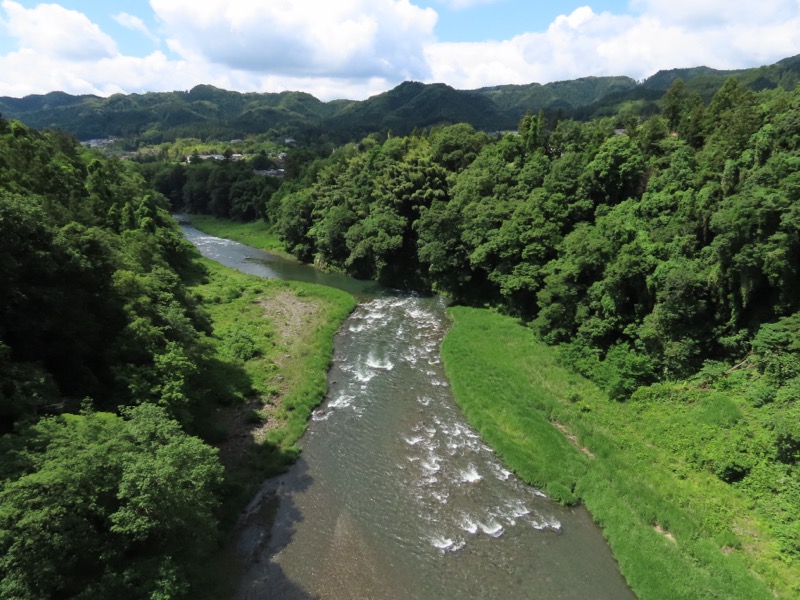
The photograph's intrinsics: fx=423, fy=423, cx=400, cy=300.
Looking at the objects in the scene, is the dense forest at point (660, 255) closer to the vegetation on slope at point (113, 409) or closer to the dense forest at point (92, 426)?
the vegetation on slope at point (113, 409)

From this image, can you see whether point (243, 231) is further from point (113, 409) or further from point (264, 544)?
point (264, 544)

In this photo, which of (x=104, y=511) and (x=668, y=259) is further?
(x=668, y=259)

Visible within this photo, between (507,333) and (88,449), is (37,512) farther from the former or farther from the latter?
(507,333)

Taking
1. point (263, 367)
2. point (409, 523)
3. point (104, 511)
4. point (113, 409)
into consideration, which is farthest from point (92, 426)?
point (263, 367)

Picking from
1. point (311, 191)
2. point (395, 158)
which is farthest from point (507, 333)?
point (311, 191)

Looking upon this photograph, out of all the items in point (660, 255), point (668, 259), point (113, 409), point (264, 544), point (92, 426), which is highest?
point (660, 255)

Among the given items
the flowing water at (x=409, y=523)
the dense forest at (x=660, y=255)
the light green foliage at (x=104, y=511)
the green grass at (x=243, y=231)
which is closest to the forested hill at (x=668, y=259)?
the dense forest at (x=660, y=255)
